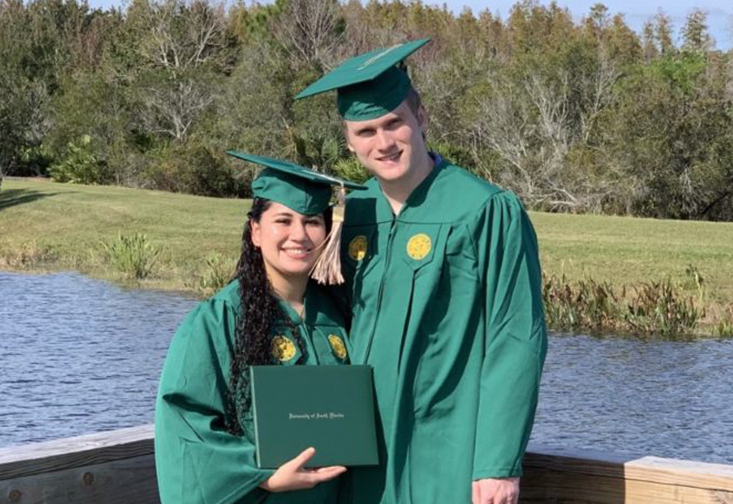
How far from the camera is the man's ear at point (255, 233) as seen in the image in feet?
11.5

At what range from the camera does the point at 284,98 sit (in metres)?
39.8

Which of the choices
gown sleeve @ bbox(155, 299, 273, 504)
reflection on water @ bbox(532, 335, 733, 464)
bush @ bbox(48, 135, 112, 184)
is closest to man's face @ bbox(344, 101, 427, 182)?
gown sleeve @ bbox(155, 299, 273, 504)

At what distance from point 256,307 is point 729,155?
3277 centimetres

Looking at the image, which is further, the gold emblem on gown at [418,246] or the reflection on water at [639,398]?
the reflection on water at [639,398]

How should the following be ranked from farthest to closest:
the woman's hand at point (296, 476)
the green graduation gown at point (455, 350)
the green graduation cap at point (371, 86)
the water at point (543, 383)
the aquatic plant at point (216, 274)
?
the aquatic plant at point (216, 274), the water at point (543, 383), the green graduation cap at point (371, 86), the green graduation gown at point (455, 350), the woman's hand at point (296, 476)

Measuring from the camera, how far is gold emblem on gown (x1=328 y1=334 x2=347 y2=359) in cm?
349

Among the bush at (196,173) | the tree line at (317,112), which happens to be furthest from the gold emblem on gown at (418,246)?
the bush at (196,173)

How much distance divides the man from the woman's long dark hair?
0.21m

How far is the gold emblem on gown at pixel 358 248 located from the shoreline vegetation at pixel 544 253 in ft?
42.3

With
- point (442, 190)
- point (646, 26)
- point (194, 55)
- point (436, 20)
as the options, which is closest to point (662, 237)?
point (442, 190)

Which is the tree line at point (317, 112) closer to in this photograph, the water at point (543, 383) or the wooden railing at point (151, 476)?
the water at point (543, 383)

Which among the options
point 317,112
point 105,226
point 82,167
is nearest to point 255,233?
point 105,226

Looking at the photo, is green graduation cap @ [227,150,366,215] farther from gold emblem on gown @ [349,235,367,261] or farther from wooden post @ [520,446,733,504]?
wooden post @ [520,446,733,504]

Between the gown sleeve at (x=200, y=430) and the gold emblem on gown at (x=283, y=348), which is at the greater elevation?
the gold emblem on gown at (x=283, y=348)
